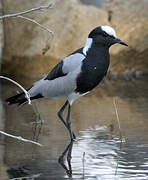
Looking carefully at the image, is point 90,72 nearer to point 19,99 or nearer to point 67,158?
point 19,99

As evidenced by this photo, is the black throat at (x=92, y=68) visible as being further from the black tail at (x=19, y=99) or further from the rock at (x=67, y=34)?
the rock at (x=67, y=34)

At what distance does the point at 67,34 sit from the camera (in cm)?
1395

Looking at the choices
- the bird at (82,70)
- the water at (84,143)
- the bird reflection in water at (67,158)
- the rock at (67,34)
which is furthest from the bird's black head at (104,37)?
the rock at (67,34)

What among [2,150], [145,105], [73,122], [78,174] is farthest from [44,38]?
[78,174]

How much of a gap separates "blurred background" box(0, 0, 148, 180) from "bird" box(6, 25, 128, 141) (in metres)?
0.56

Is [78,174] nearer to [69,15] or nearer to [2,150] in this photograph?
[2,150]

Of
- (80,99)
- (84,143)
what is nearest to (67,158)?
(84,143)

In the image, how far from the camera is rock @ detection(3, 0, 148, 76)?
45.4ft

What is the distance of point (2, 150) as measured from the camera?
23.3 ft

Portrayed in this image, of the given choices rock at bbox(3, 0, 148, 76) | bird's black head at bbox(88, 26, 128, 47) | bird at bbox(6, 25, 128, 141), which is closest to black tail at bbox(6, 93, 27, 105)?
bird at bbox(6, 25, 128, 141)

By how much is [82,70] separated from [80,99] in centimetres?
356

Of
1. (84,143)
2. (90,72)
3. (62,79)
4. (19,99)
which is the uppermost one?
(90,72)

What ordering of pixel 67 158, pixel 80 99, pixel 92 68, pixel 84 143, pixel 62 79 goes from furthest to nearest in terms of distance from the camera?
pixel 80 99
pixel 62 79
pixel 92 68
pixel 84 143
pixel 67 158

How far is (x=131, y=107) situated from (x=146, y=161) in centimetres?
356
